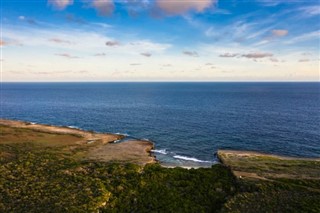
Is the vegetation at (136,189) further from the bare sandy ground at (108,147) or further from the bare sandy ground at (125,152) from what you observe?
the bare sandy ground at (108,147)

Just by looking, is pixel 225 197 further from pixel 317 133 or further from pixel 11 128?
pixel 11 128

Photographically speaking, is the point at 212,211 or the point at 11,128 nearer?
the point at 212,211

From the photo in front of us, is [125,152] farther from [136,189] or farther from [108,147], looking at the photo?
[136,189]

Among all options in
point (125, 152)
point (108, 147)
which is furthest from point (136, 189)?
point (108, 147)

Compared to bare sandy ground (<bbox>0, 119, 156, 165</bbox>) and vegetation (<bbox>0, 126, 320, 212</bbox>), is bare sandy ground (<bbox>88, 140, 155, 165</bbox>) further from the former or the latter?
vegetation (<bbox>0, 126, 320, 212</bbox>)

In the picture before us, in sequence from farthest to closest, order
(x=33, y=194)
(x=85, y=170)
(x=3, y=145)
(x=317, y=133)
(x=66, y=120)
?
(x=66, y=120) → (x=317, y=133) → (x=3, y=145) → (x=85, y=170) → (x=33, y=194)

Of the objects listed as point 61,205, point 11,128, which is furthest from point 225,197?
point 11,128

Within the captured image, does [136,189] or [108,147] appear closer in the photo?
[136,189]
